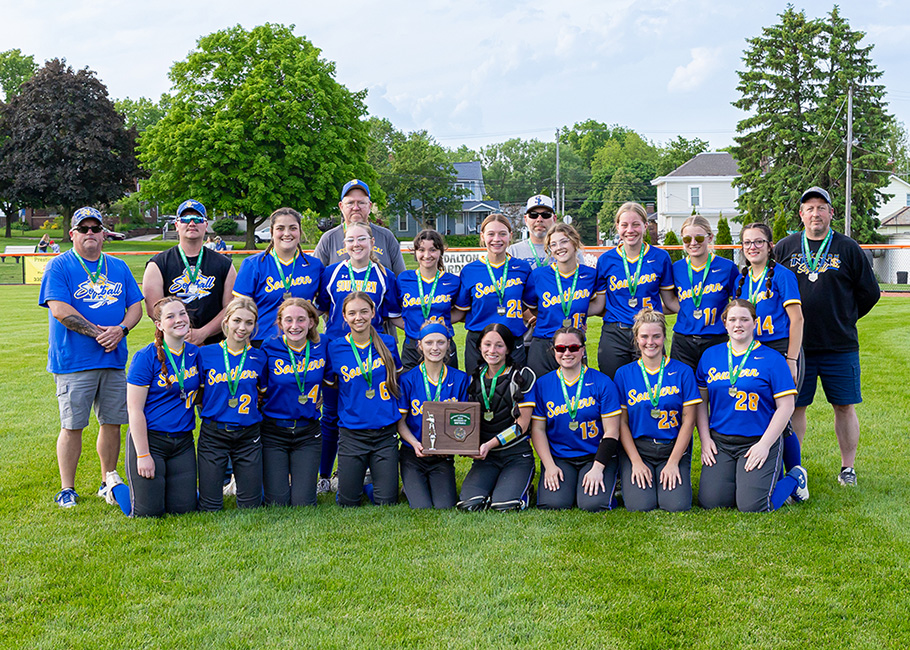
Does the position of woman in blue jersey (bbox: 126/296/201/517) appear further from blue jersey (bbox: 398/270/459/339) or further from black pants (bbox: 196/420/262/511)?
blue jersey (bbox: 398/270/459/339)

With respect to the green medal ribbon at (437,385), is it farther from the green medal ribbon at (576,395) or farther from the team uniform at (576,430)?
the green medal ribbon at (576,395)

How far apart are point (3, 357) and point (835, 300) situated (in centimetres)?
1134

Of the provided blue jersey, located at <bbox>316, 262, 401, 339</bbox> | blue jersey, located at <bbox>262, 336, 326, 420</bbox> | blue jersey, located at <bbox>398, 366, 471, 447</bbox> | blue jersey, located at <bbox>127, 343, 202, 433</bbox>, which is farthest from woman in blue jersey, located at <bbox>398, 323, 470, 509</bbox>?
blue jersey, located at <bbox>127, 343, 202, 433</bbox>

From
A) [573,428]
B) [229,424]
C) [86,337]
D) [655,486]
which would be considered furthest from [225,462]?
[655,486]

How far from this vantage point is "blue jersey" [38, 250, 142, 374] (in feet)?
16.5

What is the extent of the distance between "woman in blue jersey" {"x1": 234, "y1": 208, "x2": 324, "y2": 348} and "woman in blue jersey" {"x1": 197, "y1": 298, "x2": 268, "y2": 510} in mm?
377

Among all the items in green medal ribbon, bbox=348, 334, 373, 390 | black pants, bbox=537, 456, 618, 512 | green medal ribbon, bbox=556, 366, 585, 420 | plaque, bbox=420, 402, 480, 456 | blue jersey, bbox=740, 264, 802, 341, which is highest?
blue jersey, bbox=740, 264, 802, 341

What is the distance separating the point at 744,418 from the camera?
4957 mm

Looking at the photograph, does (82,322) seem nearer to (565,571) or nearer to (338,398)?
(338,398)

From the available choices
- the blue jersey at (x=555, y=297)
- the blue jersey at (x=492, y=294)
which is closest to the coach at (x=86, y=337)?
the blue jersey at (x=492, y=294)

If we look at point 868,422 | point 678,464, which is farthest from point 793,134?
point 678,464

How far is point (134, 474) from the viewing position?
480 cm

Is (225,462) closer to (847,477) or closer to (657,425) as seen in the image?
(657,425)

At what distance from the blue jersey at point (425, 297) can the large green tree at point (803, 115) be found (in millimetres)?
32813
